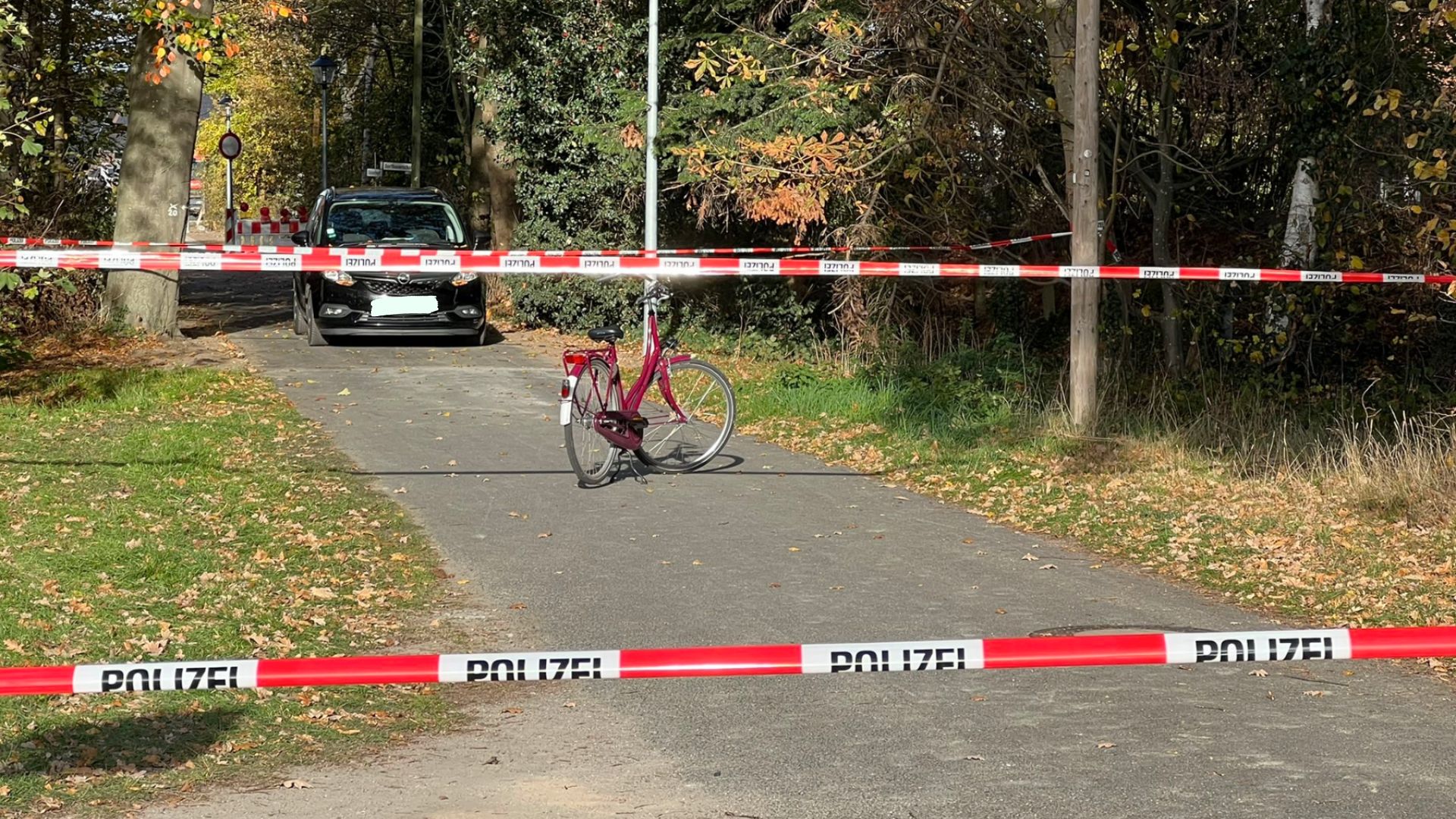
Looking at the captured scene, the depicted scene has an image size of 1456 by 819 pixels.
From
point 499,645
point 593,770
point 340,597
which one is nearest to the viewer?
point 593,770

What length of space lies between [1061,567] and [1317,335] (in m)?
7.81

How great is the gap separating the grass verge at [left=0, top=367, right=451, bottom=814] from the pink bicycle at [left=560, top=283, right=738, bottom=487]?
138cm

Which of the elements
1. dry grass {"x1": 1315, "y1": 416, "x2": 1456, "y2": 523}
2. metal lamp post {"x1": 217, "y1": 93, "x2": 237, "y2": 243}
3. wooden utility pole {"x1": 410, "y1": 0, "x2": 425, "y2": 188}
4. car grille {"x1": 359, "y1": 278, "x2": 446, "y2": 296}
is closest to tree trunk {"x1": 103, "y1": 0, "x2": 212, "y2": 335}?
car grille {"x1": 359, "y1": 278, "x2": 446, "y2": 296}

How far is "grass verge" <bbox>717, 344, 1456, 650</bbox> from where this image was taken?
26.3ft

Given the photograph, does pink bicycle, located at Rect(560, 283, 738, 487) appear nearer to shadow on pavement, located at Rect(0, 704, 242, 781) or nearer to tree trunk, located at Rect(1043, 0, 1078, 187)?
tree trunk, located at Rect(1043, 0, 1078, 187)

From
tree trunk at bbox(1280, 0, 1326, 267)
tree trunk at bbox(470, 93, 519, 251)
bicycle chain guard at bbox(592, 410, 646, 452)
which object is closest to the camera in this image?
bicycle chain guard at bbox(592, 410, 646, 452)

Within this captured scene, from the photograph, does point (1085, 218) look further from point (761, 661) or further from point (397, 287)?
point (761, 661)

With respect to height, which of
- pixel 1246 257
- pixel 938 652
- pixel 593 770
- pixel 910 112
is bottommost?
pixel 593 770

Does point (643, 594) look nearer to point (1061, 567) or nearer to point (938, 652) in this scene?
point (1061, 567)

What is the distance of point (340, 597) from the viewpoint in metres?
7.55

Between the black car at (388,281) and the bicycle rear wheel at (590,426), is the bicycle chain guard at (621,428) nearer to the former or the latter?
the bicycle rear wheel at (590,426)

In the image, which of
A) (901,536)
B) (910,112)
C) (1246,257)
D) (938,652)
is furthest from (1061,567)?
(1246,257)

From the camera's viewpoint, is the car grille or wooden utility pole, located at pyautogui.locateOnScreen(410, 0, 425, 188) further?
wooden utility pole, located at pyautogui.locateOnScreen(410, 0, 425, 188)

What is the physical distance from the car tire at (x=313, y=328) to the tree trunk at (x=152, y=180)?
4.82 feet
